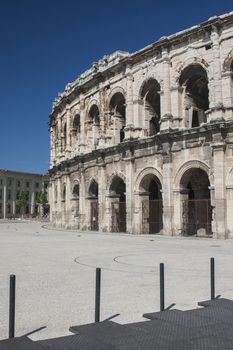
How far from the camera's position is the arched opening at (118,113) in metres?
28.8

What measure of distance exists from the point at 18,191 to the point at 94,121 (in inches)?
2588

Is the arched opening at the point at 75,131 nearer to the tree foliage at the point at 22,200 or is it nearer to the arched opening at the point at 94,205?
the arched opening at the point at 94,205

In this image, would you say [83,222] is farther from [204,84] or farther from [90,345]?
[90,345]

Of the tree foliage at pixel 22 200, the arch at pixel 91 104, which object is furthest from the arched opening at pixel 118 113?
the tree foliage at pixel 22 200

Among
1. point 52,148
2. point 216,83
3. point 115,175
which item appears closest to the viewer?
point 216,83

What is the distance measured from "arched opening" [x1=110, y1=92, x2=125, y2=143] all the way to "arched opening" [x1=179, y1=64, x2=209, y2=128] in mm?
5605

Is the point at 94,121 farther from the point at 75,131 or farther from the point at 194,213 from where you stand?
the point at 194,213

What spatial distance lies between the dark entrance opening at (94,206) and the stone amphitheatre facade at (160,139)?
0.07m

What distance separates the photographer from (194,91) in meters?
24.8

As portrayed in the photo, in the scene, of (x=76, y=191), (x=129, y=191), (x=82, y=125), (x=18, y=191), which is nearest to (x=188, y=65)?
(x=129, y=191)

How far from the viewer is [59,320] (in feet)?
19.5

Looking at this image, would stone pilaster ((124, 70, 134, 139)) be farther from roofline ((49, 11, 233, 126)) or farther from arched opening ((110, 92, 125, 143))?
arched opening ((110, 92, 125, 143))

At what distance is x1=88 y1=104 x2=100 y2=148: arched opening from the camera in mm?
30981

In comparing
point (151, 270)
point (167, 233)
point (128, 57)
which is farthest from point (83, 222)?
point (151, 270)
